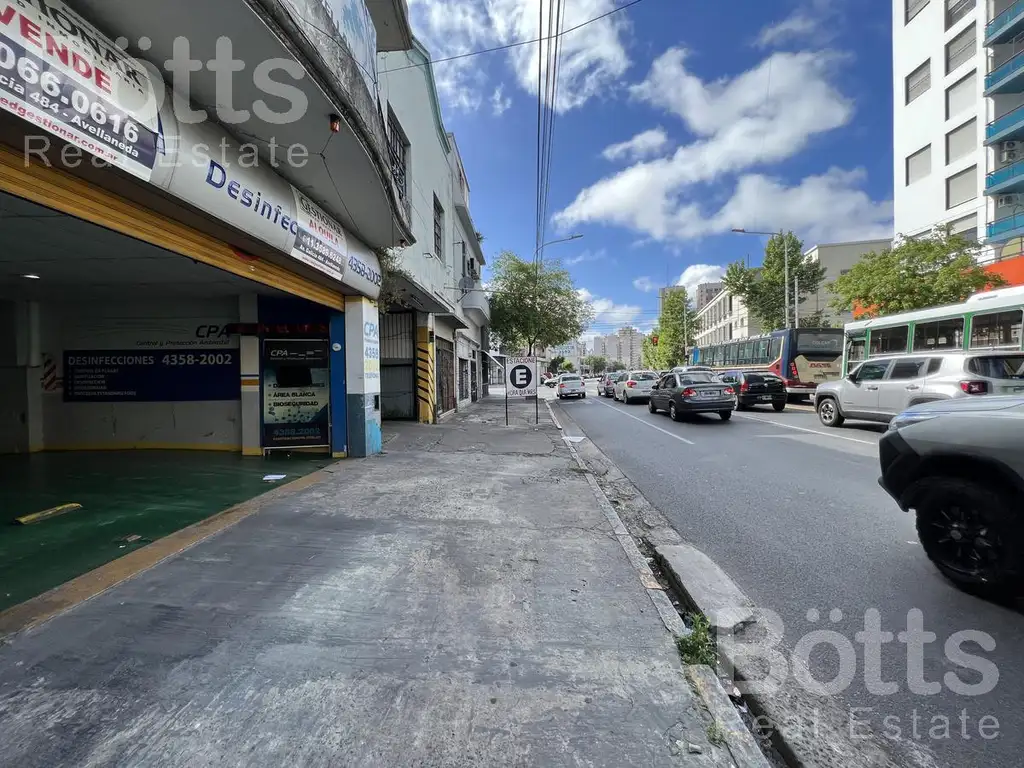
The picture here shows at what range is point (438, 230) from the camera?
16344mm

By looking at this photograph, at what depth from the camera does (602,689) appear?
238 centimetres

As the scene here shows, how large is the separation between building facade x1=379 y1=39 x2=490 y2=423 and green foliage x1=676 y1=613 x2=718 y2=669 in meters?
8.34

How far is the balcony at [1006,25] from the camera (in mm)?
21328

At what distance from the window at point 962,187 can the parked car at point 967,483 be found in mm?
30004

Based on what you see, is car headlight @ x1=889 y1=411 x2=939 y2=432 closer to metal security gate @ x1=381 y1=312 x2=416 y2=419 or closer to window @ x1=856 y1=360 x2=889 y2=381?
window @ x1=856 y1=360 x2=889 y2=381

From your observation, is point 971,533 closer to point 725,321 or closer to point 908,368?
point 908,368

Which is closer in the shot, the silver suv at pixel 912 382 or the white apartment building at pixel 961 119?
the silver suv at pixel 912 382

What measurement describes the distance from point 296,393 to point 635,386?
54.1ft

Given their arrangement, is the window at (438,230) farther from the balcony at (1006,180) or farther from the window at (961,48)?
the window at (961,48)

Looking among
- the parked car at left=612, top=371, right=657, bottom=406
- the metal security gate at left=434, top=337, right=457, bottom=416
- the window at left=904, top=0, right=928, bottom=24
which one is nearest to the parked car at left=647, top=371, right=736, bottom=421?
the parked car at left=612, top=371, right=657, bottom=406

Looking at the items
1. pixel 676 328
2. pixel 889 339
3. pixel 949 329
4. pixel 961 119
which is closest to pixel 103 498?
pixel 949 329

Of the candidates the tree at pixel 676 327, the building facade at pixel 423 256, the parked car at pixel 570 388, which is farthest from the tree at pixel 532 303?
the tree at pixel 676 327

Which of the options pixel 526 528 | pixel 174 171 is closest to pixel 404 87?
pixel 174 171

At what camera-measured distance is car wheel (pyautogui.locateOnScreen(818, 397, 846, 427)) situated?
12188 millimetres
